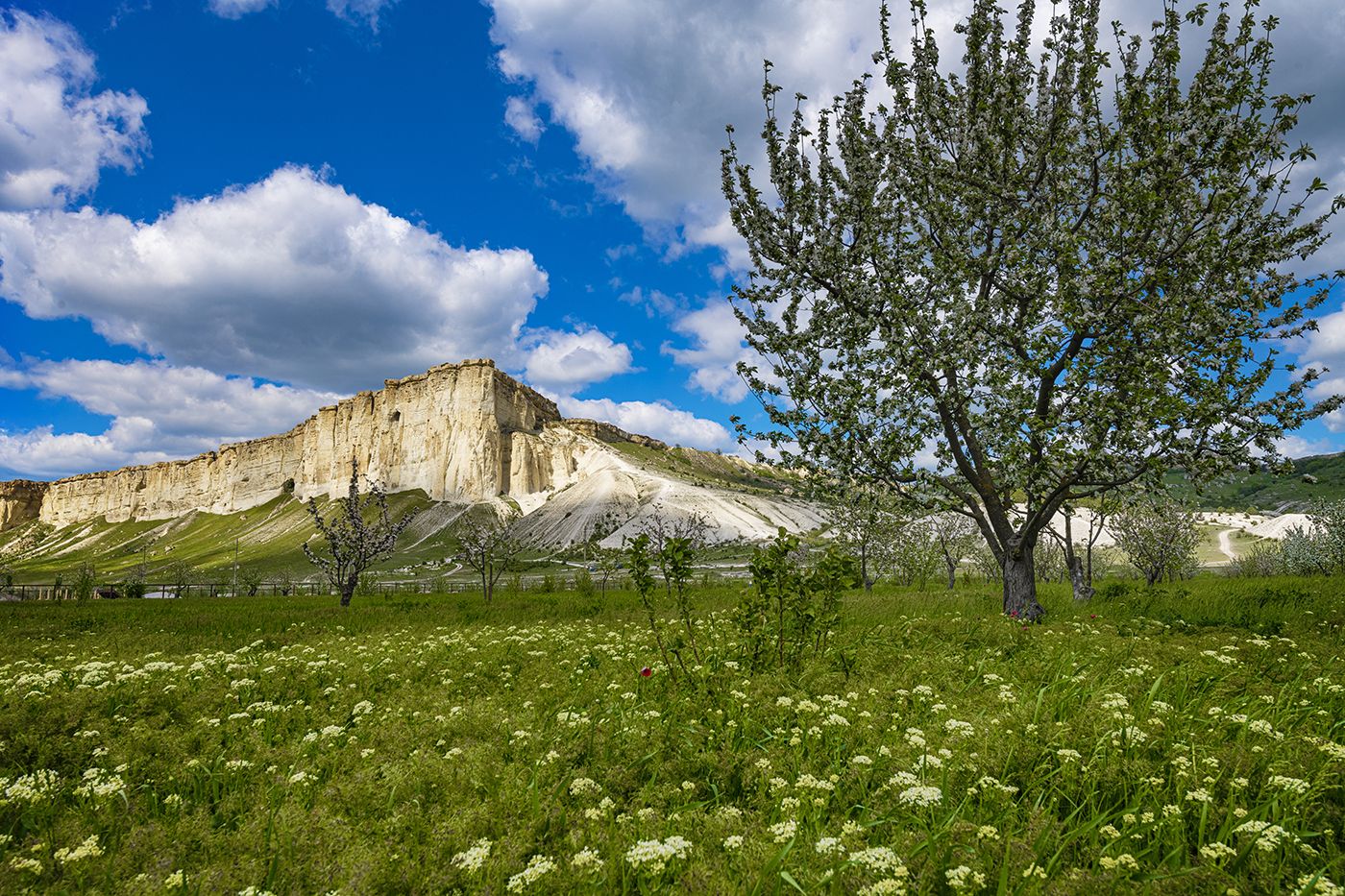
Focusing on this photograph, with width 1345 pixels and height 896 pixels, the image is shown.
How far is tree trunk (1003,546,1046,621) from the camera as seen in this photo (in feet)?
52.2

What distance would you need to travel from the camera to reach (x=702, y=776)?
590 centimetres

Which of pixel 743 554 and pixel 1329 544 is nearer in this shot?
pixel 1329 544

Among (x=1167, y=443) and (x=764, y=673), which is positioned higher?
(x=1167, y=443)

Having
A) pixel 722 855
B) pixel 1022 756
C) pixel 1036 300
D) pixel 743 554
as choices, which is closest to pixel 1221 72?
pixel 1036 300

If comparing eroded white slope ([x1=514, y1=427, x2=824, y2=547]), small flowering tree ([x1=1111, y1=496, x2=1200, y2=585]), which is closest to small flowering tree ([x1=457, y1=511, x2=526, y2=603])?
small flowering tree ([x1=1111, y1=496, x2=1200, y2=585])

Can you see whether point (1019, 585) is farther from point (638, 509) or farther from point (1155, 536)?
point (638, 509)

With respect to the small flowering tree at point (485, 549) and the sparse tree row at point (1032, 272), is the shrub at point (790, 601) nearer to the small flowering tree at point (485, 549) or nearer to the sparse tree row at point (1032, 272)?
the sparse tree row at point (1032, 272)

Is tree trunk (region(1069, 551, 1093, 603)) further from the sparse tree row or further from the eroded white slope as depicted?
the eroded white slope

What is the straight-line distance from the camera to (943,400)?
51.8ft

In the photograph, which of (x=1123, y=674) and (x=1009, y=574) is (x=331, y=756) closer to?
(x=1123, y=674)

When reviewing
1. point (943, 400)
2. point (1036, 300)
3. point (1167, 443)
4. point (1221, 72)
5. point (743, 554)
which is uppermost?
point (1221, 72)

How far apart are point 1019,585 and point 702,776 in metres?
13.8

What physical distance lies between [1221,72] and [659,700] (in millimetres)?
18344

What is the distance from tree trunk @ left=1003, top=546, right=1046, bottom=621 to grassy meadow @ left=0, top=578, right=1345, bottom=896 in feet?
17.4
